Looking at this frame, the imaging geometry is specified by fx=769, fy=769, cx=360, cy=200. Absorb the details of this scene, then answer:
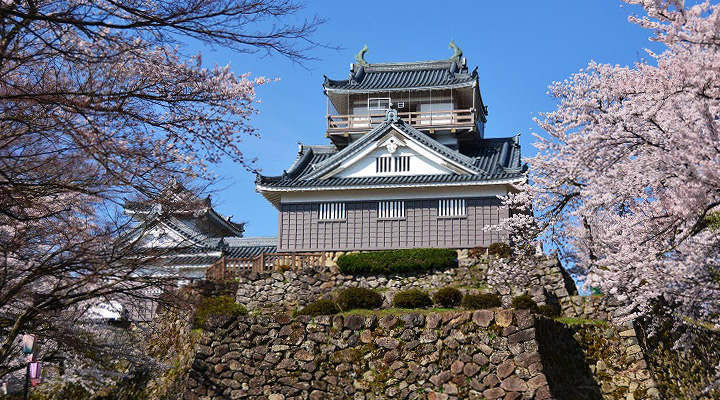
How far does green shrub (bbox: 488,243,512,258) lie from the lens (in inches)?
928

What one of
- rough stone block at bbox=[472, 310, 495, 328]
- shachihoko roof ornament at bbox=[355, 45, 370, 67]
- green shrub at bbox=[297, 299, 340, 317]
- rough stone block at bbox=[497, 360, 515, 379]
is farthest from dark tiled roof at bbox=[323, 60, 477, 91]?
rough stone block at bbox=[497, 360, 515, 379]

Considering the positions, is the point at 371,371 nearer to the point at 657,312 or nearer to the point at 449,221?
the point at 657,312

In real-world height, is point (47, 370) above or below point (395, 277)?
below

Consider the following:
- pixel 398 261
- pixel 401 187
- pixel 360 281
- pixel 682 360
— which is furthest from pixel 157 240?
pixel 401 187

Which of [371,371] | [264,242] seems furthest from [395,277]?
[264,242]

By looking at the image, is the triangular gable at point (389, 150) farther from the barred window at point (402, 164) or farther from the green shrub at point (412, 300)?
the green shrub at point (412, 300)

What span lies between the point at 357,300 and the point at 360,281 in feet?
13.4

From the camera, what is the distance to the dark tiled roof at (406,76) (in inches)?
1212

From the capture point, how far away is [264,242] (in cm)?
3244

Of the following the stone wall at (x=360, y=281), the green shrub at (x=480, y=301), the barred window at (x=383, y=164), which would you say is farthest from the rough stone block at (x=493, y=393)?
the barred window at (x=383, y=164)

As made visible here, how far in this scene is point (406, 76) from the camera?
106 ft

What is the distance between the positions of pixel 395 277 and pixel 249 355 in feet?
24.2

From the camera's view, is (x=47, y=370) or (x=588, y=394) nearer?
(x=588, y=394)

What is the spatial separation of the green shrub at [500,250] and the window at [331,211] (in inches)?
224
